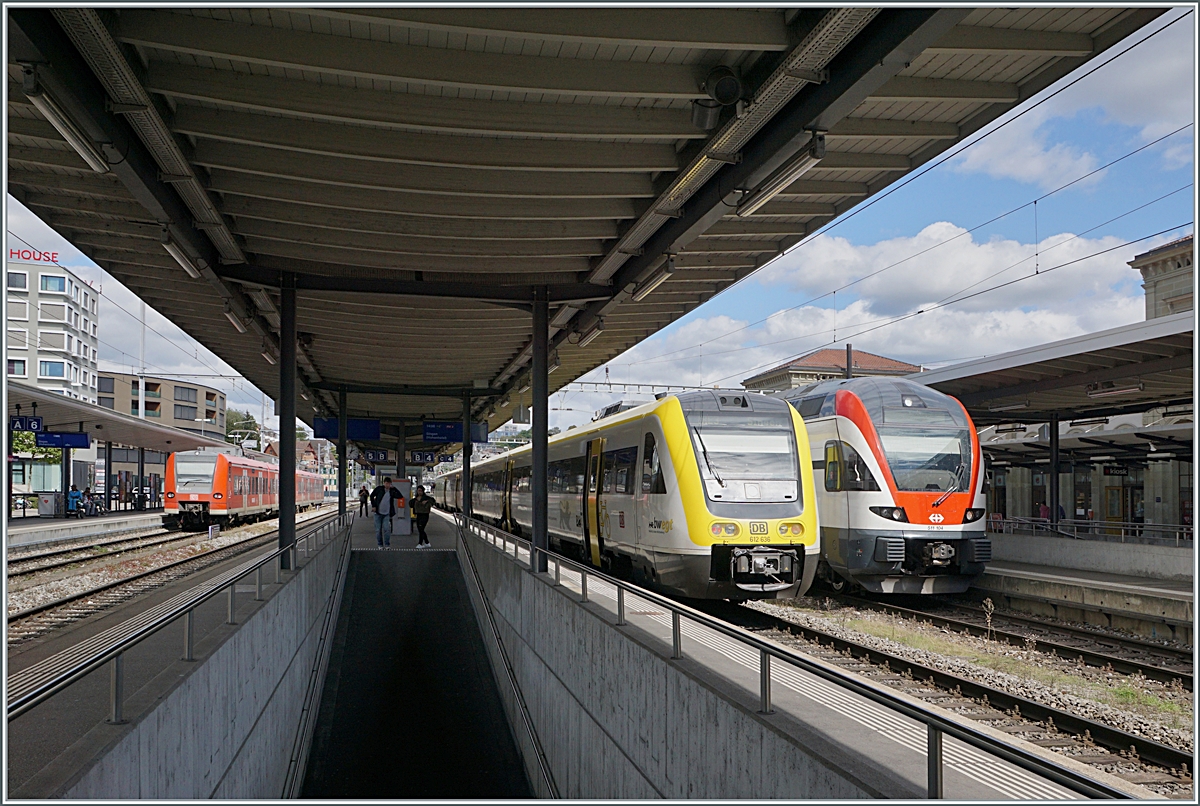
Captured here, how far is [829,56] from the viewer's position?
6207 mm

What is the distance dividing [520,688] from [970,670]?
6.40m

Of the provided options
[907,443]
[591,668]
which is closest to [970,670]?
[591,668]

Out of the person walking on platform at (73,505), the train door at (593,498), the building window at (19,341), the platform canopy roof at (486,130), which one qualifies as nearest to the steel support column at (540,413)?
the platform canopy roof at (486,130)

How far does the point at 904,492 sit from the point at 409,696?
9533 mm

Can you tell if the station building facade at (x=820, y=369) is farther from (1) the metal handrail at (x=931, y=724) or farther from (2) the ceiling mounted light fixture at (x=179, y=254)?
(1) the metal handrail at (x=931, y=724)

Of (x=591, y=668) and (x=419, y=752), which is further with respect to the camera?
(x=419, y=752)

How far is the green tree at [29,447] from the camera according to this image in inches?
1607

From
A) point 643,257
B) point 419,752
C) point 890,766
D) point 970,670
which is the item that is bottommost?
point 419,752

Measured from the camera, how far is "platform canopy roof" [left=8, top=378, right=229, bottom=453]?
90.7ft

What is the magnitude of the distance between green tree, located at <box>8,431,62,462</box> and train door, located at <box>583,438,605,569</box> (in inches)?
1187

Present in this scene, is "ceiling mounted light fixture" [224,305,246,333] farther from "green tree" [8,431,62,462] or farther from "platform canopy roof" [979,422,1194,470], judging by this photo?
"green tree" [8,431,62,462]

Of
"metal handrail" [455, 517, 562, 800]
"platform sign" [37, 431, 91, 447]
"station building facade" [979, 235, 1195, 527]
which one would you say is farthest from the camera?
"platform sign" [37, 431, 91, 447]

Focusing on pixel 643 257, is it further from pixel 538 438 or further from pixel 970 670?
pixel 970 670

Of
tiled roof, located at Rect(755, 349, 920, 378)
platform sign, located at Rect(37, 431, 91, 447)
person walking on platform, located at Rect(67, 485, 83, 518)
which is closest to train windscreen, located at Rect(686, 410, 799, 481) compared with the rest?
platform sign, located at Rect(37, 431, 91, 447)
